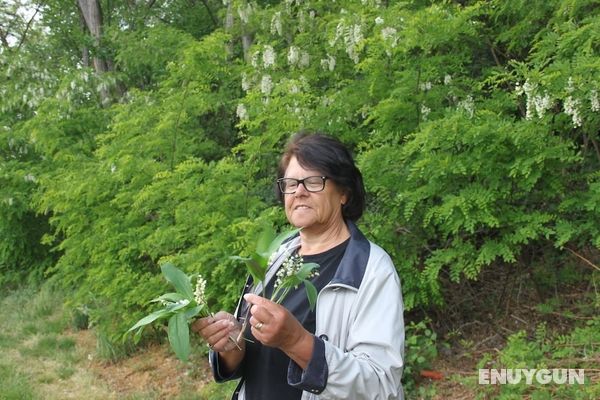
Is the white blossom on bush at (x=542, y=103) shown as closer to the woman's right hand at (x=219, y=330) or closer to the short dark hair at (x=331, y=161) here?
the short dark hair at (x=331, y=161)

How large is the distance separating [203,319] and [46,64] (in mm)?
9588

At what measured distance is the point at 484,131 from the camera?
3.61m

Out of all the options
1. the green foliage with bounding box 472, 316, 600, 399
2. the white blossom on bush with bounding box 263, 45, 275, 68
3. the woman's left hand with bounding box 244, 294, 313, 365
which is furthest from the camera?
the white blossom on bush with bounding box 263, 45, 275, 68

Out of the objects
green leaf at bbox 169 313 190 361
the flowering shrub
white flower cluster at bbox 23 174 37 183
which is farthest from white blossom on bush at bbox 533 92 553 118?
white flower cluster at bbox 23 174 37 183

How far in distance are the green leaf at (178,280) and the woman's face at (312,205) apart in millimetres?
490

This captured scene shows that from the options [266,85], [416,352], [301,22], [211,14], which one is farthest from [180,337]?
[211,14]

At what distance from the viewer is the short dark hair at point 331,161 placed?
6.35 ft

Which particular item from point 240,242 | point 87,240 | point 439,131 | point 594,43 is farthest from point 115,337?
point 594,43

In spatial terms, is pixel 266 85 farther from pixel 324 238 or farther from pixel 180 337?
pixel 180 337

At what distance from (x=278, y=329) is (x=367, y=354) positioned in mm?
285

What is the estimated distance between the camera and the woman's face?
75.0 inches

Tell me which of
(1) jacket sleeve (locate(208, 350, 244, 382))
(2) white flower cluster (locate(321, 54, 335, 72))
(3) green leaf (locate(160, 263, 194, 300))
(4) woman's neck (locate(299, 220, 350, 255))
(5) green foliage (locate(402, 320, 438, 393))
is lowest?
(5) green foliage (locate(402, 320, 438, 393))

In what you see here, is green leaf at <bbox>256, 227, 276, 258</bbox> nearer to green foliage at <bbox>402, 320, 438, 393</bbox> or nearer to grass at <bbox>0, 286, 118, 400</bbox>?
green foliage at <bbox>402, 320, 438, 393</bbox>

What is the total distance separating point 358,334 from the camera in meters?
1.55
